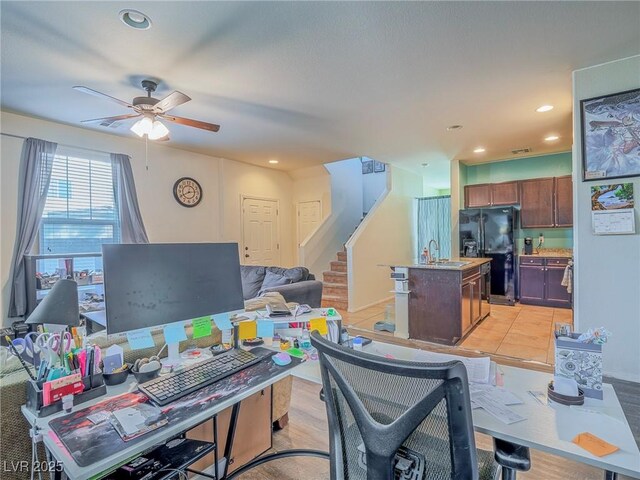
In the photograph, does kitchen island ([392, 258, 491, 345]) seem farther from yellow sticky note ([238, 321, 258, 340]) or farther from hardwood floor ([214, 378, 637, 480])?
yellow sticky note ([238, 321, 258, 340])

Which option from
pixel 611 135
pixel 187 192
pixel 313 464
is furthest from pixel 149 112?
pixel 611 135

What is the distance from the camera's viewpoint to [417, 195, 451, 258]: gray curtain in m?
6.90

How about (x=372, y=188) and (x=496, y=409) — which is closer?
(x=496, y=409)

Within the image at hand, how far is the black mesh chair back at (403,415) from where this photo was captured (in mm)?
802

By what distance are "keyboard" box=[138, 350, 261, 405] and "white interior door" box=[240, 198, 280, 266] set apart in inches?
181

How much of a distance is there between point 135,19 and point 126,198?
9.57 feet

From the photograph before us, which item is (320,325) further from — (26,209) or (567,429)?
(26,209)

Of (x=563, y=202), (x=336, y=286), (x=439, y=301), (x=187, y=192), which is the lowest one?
(x=336, y=286)

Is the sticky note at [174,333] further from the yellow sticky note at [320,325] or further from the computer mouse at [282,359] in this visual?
the yellow sticky note at [320,325]

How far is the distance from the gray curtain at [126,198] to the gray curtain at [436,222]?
18.3 feet

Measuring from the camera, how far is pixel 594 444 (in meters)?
0.90

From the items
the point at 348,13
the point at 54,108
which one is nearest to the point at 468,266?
the point at 348,13

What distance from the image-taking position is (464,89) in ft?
10.0

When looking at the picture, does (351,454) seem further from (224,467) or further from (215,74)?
(215,74)
